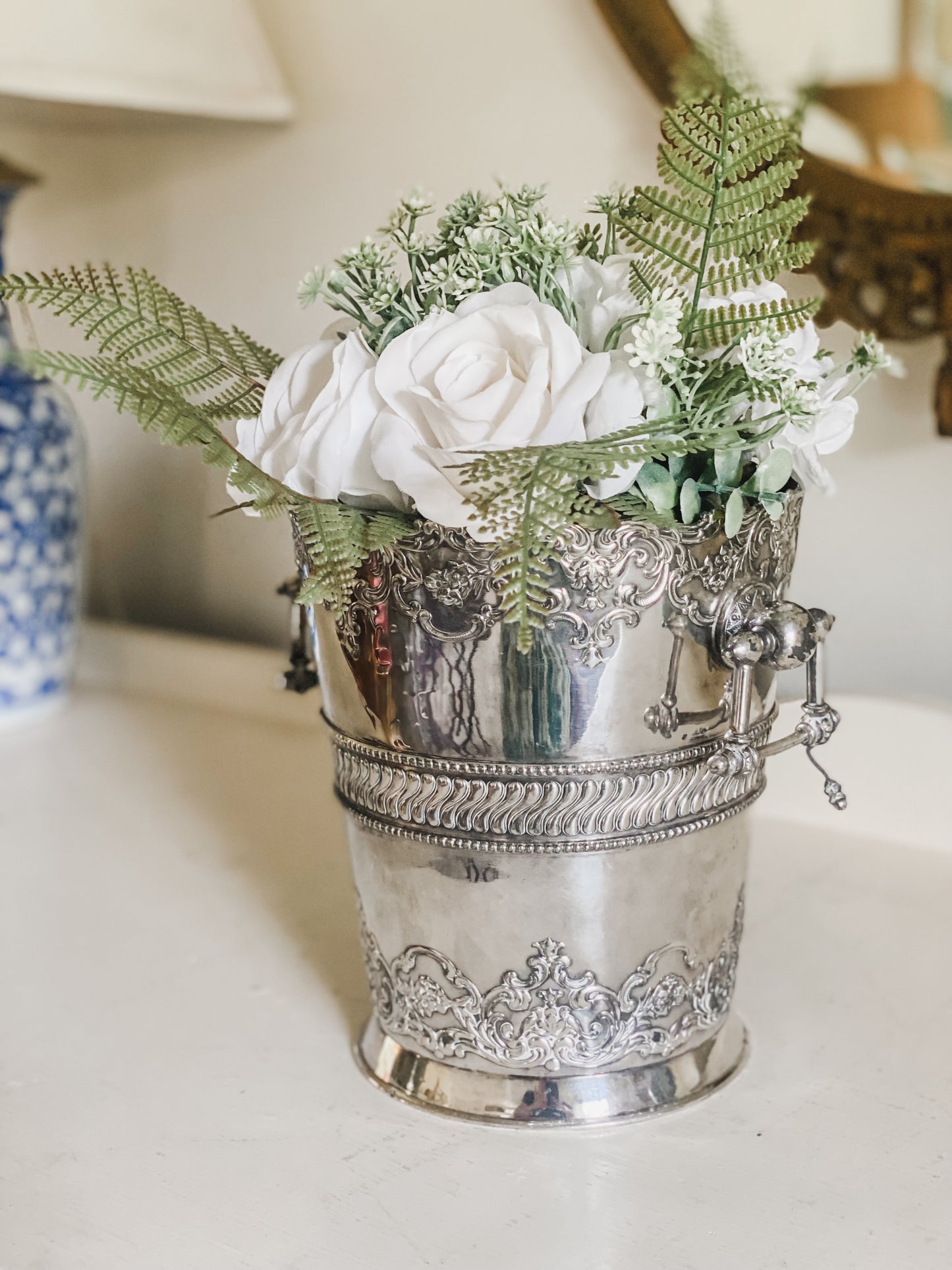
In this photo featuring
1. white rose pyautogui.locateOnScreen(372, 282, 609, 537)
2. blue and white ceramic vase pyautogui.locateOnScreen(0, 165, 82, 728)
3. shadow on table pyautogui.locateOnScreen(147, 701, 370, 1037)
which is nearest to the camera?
white rose pyautogui.locateOnScreen(372, 282, 609, 537)

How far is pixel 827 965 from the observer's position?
0.64 meters

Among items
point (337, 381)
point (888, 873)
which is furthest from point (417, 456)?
point (888, 873)

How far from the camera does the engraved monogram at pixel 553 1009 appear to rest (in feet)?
1.62

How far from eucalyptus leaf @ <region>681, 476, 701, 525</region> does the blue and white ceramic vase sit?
27.4 inches

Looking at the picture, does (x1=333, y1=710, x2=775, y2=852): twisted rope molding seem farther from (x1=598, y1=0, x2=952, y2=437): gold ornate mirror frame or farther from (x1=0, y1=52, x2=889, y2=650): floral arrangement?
(x1=598, y1=0, x2=952, y2=437): gold ornate mirror frame

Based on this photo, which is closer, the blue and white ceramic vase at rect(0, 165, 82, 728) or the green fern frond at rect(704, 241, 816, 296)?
the green fern frond at rect(704, 241, 816, 296)

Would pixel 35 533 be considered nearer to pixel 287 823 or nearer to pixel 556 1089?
pixel 287 823

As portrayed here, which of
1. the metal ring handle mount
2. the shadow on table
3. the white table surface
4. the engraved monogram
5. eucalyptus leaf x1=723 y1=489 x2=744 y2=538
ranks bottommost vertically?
the shadow on table

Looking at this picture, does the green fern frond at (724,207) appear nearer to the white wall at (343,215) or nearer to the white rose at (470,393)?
the white rose at (470,393)

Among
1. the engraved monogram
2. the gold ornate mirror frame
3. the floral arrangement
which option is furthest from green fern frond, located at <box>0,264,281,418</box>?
the gold ornate mirror frame

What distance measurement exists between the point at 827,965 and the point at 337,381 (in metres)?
0.39

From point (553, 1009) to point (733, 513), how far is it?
0.67ft

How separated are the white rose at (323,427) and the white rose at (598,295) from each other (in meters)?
0.08

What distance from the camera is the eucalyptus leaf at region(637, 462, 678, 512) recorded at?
1.43ft
